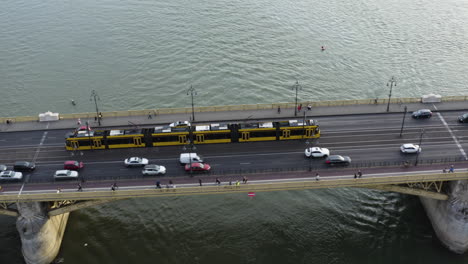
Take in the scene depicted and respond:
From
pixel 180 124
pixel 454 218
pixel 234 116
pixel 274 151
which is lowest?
pixel 454 218

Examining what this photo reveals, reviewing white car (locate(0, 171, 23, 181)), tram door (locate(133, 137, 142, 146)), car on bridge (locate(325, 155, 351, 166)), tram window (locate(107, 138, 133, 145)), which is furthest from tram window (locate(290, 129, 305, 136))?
white car (locate(0, 171, 23, 181))

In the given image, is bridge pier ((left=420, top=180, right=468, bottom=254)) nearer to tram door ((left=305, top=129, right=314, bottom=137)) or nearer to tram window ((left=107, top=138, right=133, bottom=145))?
tram door ((left=305, top=129, right=314, bottom=137))

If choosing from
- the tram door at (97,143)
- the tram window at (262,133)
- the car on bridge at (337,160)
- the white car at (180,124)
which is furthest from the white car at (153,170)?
the car on bridge at (337,160)

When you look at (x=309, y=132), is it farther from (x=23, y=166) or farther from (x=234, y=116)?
(x=23, y=166)

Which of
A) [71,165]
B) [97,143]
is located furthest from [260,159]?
[71,165]

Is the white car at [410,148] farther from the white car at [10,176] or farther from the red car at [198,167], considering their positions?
the white car at [10,176]

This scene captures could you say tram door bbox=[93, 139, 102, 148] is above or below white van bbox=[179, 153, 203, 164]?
above

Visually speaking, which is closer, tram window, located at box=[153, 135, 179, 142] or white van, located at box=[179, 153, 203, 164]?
white van, located at box=[179, 153, 203, 164]
